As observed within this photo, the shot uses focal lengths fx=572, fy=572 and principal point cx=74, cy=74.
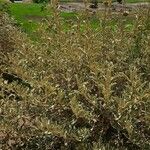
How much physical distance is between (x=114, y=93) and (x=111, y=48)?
804 mm

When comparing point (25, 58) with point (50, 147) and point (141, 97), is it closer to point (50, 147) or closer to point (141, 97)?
point (50, 147)

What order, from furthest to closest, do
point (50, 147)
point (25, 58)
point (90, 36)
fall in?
1. point (25, 58)
2. point (90, 36)
3. point (50, 147)

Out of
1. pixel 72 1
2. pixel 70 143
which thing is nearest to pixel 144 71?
pixel 70 143

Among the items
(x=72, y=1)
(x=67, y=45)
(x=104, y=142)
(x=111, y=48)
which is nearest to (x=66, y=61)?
(x=67, y=45)

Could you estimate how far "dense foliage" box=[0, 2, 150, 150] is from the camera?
5.39m

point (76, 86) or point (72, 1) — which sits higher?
point (76, 86)

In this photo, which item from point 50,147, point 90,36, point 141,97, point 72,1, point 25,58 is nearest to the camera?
point 141,97

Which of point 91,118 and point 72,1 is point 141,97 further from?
point 72,1

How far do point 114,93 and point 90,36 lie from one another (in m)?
0.70

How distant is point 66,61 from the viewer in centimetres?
617

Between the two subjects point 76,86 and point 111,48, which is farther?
point 111,48

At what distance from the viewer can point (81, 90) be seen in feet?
18.0

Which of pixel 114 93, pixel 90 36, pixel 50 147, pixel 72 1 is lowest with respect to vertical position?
pixel 72 1

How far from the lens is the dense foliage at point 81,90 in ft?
17.7
